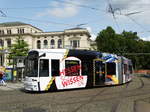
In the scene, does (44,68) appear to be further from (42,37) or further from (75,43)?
(42,37)

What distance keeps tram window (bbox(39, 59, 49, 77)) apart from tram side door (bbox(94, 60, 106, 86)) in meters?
4.22

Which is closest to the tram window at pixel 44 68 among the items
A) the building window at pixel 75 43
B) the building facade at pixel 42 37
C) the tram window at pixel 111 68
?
the tram window at pixel 111 68

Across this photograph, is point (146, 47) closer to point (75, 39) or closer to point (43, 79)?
point (75, 39)

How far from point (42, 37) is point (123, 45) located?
29.3 meters

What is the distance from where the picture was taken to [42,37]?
80562 mm

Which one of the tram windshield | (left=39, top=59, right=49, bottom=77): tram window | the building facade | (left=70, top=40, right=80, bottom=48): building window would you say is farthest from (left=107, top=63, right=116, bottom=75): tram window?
(left=70, top=40, right=80, bottom=48): building window

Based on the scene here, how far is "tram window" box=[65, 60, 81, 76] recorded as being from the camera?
52.3ft

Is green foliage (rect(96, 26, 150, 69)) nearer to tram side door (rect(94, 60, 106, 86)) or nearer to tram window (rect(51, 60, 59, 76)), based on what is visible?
tram side door (rect(94, 60, 106, 86))

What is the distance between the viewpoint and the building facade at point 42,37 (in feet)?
247

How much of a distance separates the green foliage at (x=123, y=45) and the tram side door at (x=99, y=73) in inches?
1297

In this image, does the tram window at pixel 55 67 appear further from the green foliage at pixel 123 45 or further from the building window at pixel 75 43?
the building window at pixel 75 43

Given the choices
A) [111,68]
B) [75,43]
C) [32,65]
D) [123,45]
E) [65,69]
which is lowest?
[111,68]

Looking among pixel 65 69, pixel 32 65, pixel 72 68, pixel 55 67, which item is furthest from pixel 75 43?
pixel 32 65

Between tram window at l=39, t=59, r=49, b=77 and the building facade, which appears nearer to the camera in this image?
tram window at l=39, t=59, r=49, b=77
